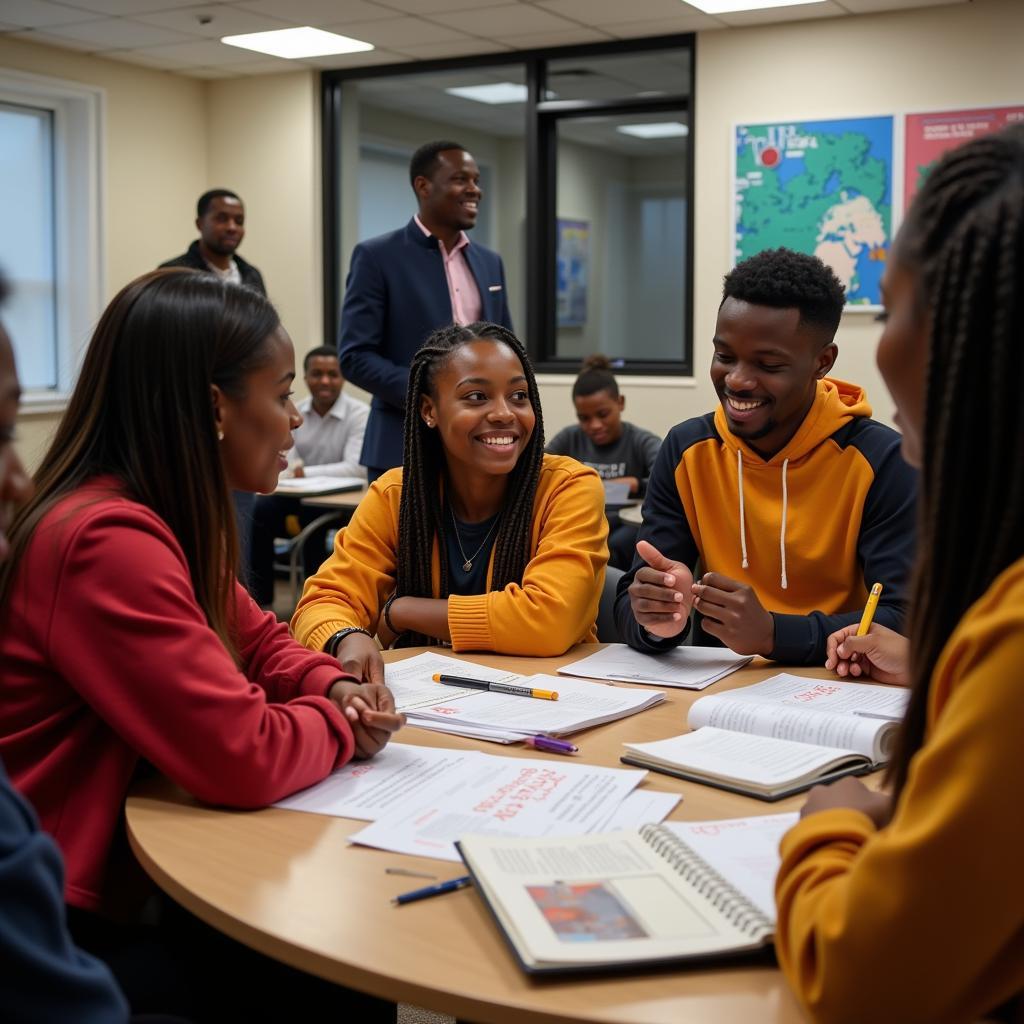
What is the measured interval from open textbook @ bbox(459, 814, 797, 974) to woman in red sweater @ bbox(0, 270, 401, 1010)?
0.31m

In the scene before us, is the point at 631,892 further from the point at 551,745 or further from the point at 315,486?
the point at 315,486

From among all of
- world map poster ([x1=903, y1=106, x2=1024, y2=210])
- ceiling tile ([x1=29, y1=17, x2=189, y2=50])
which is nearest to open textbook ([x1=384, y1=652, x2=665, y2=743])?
world map poster ([x1=903, y1=106, x2=1024, y2=210])

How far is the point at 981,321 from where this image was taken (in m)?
0.84

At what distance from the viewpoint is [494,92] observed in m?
8.62

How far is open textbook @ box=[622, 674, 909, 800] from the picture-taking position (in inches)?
52.7

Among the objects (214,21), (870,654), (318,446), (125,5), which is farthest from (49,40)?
(870,654)

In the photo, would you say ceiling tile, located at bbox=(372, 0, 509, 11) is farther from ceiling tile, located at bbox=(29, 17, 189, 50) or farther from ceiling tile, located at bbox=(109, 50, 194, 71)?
ceiling tile, located at bbox=(109, 50, 194, 71)

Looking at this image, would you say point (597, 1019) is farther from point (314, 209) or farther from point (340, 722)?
point (314, 209)

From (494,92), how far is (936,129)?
3.81 meters

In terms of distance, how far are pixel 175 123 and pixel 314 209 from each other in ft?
3.37

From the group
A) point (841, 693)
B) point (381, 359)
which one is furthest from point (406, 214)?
point (841, 693)

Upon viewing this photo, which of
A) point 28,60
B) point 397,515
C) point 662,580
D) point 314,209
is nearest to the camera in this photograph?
point 662,580

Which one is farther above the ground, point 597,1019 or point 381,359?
point 381,359

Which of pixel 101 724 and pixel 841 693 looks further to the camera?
pixel 841 693
